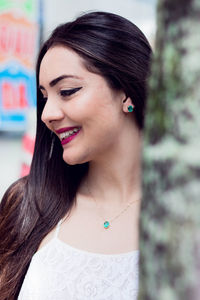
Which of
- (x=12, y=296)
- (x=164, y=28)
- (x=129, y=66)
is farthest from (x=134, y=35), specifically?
(x=164, y=28)

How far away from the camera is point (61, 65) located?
1937 mm

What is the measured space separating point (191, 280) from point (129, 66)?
5.08 feet

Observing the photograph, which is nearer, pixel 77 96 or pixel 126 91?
pixel 77 96

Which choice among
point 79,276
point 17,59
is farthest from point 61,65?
point 17,59

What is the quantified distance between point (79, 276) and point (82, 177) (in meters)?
0.50

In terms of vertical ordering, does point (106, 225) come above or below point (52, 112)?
below

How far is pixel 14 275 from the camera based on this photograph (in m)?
2.01

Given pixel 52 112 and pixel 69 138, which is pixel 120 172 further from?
pixel 52 112

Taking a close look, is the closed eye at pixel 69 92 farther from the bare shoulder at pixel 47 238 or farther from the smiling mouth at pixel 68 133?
the bare shoulder at pixel 47 238

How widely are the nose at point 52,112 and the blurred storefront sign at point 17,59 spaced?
13.4ft

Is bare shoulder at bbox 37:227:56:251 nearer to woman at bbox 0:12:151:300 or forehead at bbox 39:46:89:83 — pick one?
woman at bbox 0:12:151:300

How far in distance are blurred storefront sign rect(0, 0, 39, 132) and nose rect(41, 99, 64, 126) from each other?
408cm

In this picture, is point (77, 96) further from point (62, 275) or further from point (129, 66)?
point (62, 275)

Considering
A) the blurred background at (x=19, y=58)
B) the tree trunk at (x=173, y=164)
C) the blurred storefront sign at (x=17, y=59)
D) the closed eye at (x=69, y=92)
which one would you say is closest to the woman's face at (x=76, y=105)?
the closed eye at (x=69, y=92)
